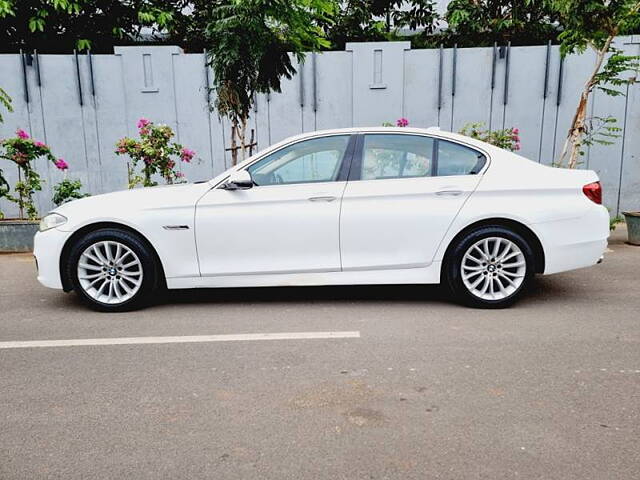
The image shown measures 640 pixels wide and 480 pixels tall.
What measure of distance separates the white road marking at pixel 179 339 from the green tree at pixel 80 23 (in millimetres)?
6995

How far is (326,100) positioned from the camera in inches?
366

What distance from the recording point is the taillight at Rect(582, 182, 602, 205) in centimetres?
495

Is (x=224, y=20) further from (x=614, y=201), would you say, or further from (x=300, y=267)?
(x=614, y=201)

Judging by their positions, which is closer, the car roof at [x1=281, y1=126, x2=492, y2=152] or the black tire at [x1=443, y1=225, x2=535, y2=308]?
the black tire at [x1=443, y1=225, x2=535, y2=308]

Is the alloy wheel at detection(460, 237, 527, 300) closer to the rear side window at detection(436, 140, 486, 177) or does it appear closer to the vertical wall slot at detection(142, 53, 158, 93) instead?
the rear side window at detection(436, 140, 486, 177)

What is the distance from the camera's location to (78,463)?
2664mm

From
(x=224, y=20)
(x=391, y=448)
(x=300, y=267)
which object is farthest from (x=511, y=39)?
(x=391, y=448)

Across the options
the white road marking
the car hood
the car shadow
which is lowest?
the car shadow

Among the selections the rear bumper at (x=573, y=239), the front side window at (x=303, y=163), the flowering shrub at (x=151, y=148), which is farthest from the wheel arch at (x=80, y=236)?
the rear bumper at (x=573, y=239)

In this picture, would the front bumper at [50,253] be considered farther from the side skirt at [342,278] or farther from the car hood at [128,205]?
the side skirt at [342,278]

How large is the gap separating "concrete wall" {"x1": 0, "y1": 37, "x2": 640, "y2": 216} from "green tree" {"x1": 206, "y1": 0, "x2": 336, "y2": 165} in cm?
164

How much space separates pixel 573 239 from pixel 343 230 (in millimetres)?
1966

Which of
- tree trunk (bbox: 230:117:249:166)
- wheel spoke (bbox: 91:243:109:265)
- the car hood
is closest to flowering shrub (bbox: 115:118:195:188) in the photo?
tree trunk (bbox: 230:117:249:166)

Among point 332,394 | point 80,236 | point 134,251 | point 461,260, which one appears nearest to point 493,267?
point 461,260
